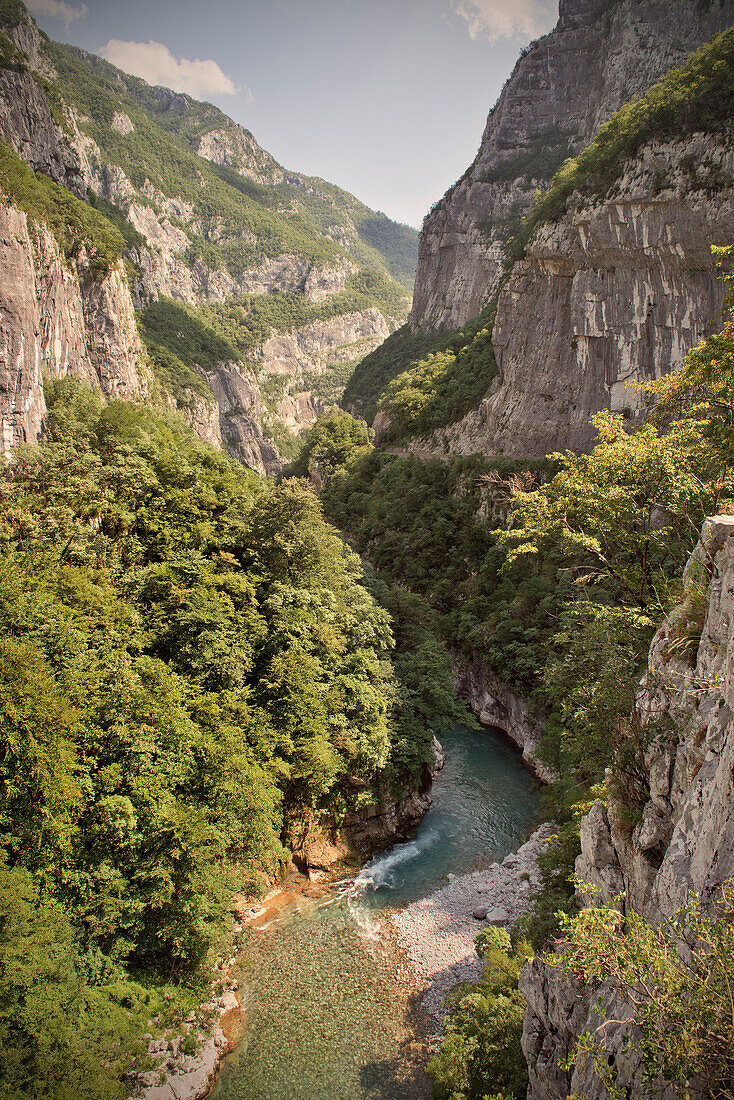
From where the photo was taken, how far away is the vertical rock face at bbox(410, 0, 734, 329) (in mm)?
50094

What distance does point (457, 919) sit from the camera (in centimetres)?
1473

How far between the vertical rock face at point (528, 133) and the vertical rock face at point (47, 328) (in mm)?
41613

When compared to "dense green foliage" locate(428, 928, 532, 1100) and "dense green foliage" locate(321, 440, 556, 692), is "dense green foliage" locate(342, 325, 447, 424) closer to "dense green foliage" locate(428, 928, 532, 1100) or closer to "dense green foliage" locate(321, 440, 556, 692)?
"dense green foliage" locate(321, 440, 556, 692)

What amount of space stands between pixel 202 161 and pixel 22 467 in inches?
6045

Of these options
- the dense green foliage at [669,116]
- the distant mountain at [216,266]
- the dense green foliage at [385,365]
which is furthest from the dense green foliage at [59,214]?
the dense green foliage at [385,365]

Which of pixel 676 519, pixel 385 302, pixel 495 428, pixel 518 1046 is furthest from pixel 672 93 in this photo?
pixel 385 302

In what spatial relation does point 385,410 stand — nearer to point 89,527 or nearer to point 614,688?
point 89,527

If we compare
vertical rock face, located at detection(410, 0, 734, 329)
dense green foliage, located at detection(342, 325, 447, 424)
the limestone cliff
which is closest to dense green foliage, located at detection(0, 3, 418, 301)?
dense green foliage, located at detection(342, 325, 447, 424)


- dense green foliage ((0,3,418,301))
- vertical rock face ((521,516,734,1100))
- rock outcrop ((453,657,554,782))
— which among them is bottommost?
rock outcrop ((453,657,554,782))

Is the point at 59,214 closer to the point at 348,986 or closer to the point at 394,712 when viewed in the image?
the point at 394,712

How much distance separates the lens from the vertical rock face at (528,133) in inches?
1972

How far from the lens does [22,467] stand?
1745 centimetres

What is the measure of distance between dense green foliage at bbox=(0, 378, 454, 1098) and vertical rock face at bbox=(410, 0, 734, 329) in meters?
55.4

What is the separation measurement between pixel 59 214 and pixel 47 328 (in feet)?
40.5
